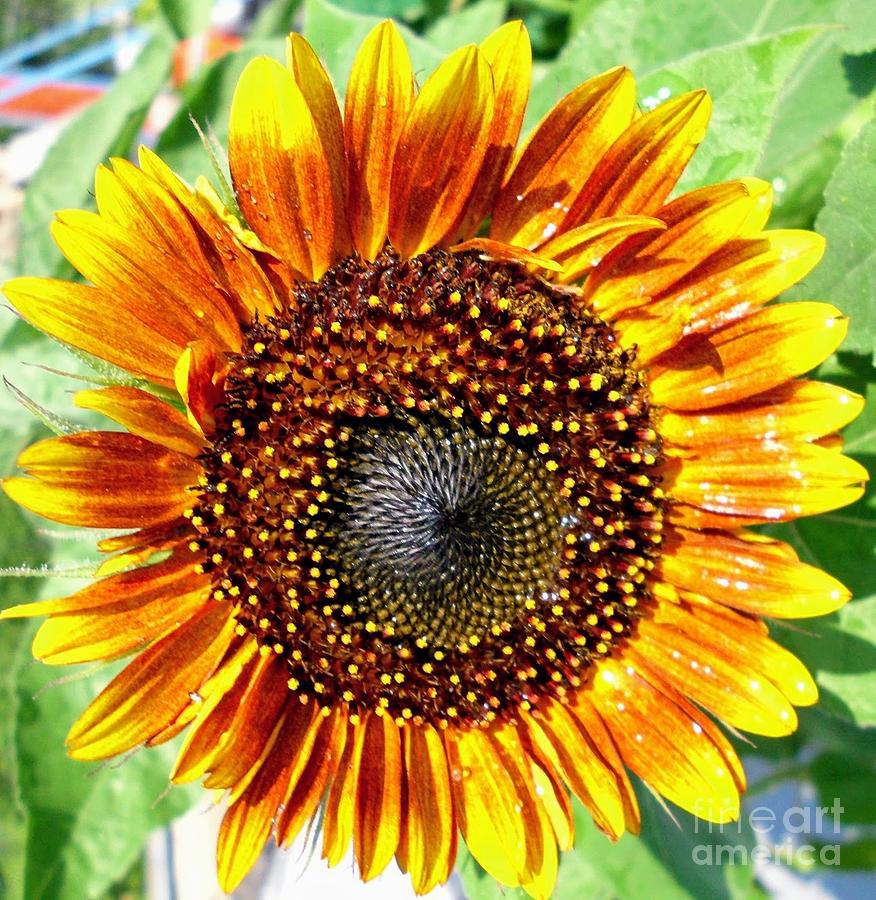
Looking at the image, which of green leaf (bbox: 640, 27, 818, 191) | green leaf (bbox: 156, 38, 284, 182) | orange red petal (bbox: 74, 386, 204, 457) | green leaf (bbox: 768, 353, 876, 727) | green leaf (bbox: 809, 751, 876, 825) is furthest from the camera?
green leaf (bbox: 809, 751, 876, 825)

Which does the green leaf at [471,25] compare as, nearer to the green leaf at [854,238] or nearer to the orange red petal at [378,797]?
the green leaf at [854,238]

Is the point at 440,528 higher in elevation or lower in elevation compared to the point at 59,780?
higher

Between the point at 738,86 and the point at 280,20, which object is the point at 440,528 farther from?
the point at 280,20

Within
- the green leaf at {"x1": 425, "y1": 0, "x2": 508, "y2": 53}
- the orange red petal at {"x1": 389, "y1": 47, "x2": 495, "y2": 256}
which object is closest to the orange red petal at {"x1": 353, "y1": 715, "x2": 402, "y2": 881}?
the orange red petal at {"x1": 389, "y1": 47, "x2": 495, "y2": 256}

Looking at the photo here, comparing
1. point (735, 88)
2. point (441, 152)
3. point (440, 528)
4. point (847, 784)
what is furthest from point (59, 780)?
point (847, 784)

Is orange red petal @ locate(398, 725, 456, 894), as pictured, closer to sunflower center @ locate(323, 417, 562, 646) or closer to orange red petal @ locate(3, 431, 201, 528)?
sunflower center @ locate(323, 417, 562, 646)

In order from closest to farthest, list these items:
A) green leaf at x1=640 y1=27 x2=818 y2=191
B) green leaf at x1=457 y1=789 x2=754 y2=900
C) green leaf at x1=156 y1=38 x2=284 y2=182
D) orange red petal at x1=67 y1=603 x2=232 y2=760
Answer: orange red petal at x1=67 y1=603 x2=232 y2=760
green leaf at x1=640 y1=27 x2=818 y2=191
green leaf at x1=457 y1=789 x2=754 y2=900
green leaf at x1=156 y1=38 x2=284 y2=182

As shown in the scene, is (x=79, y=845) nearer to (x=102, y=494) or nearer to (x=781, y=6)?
(x=102, y=494)

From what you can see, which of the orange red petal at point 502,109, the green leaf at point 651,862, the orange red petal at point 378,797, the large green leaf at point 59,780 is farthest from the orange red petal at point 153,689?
the green leaf at point 651,862
